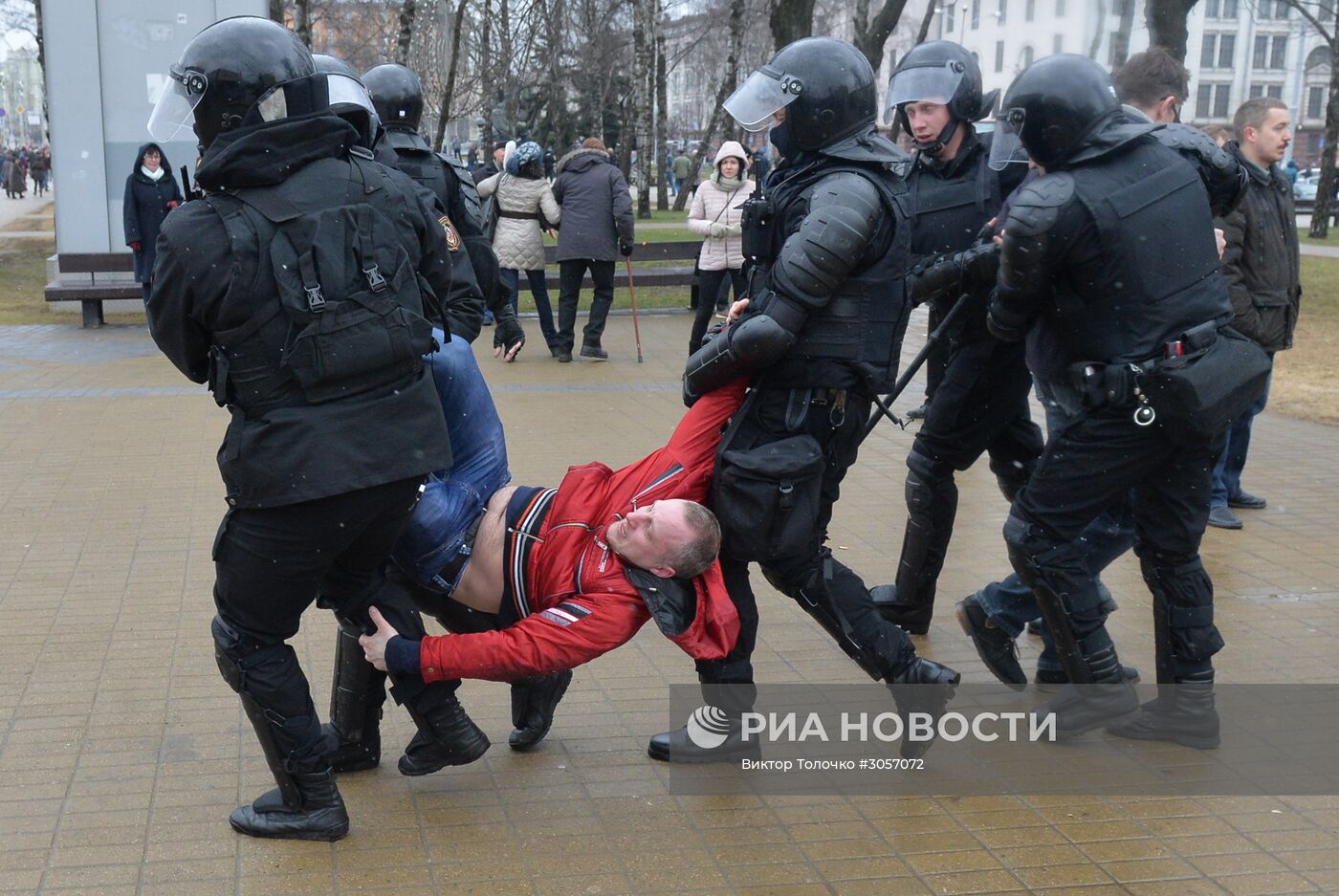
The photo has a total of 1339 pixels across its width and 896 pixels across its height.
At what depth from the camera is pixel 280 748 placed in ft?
11.1

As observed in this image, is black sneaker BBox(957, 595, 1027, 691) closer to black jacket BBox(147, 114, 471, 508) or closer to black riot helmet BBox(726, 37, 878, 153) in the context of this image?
black riot helmet BBox(726, 37, 878, 153)

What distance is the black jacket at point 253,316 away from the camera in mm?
2955

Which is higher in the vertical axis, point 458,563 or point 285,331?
point 285,331

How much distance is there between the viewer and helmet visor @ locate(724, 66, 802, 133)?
12.4 ft

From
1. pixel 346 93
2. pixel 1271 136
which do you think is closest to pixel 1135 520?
pixel 346 93

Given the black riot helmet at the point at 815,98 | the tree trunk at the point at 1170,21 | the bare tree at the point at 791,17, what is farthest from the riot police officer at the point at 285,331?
the tree trunk at the point at 1170,21

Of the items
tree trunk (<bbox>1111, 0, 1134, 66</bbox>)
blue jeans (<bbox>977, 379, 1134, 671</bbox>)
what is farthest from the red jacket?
tree trunk (<bbox>1111, 0, 1134, 66</bbox>)

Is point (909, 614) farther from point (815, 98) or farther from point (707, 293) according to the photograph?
point (707, 293)

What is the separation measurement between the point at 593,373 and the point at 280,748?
8093 mm

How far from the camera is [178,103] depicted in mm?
3072

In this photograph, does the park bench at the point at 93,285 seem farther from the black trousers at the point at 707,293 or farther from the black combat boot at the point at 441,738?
the black combat boot at the point at 441,738

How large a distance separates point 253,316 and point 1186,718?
2.92 metres

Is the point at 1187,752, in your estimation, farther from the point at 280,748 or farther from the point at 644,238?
the point at 644,238

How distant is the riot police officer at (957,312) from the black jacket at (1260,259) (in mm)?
2116
